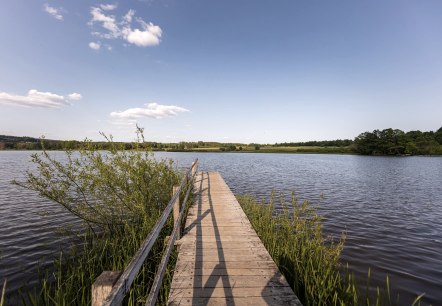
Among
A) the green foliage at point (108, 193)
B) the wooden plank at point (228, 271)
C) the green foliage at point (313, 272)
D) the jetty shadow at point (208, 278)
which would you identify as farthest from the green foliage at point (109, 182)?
the green foliage at point (313, 272)

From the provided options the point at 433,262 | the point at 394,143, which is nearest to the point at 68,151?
the point at 433,262

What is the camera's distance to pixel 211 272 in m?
4.44

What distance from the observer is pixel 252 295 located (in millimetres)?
3738

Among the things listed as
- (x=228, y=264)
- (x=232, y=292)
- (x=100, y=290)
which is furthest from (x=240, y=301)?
A: (x=100, y=290)

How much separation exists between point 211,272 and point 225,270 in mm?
271

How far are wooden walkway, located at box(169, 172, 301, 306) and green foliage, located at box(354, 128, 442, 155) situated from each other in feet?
338

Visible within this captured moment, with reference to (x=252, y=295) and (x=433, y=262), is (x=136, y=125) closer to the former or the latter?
(x=252, y=295)

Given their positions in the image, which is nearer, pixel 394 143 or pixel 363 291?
pixel 363 291

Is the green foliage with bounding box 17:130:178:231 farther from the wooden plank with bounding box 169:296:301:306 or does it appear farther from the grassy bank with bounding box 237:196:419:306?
the grassy bank with bounding box 237:196:419:306

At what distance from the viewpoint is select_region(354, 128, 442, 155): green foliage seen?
3484 inches

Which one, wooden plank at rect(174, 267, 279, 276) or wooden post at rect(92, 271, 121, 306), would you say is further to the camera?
wooden plank at rect(174, 267, 279, 276)

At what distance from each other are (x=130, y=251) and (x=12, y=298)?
2630mm

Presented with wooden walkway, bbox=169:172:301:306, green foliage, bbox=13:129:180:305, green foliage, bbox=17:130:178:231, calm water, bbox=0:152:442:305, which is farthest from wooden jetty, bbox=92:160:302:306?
calm water, bbox=0:152:442:305

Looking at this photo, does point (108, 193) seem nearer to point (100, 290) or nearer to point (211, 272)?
point (211, 272)
